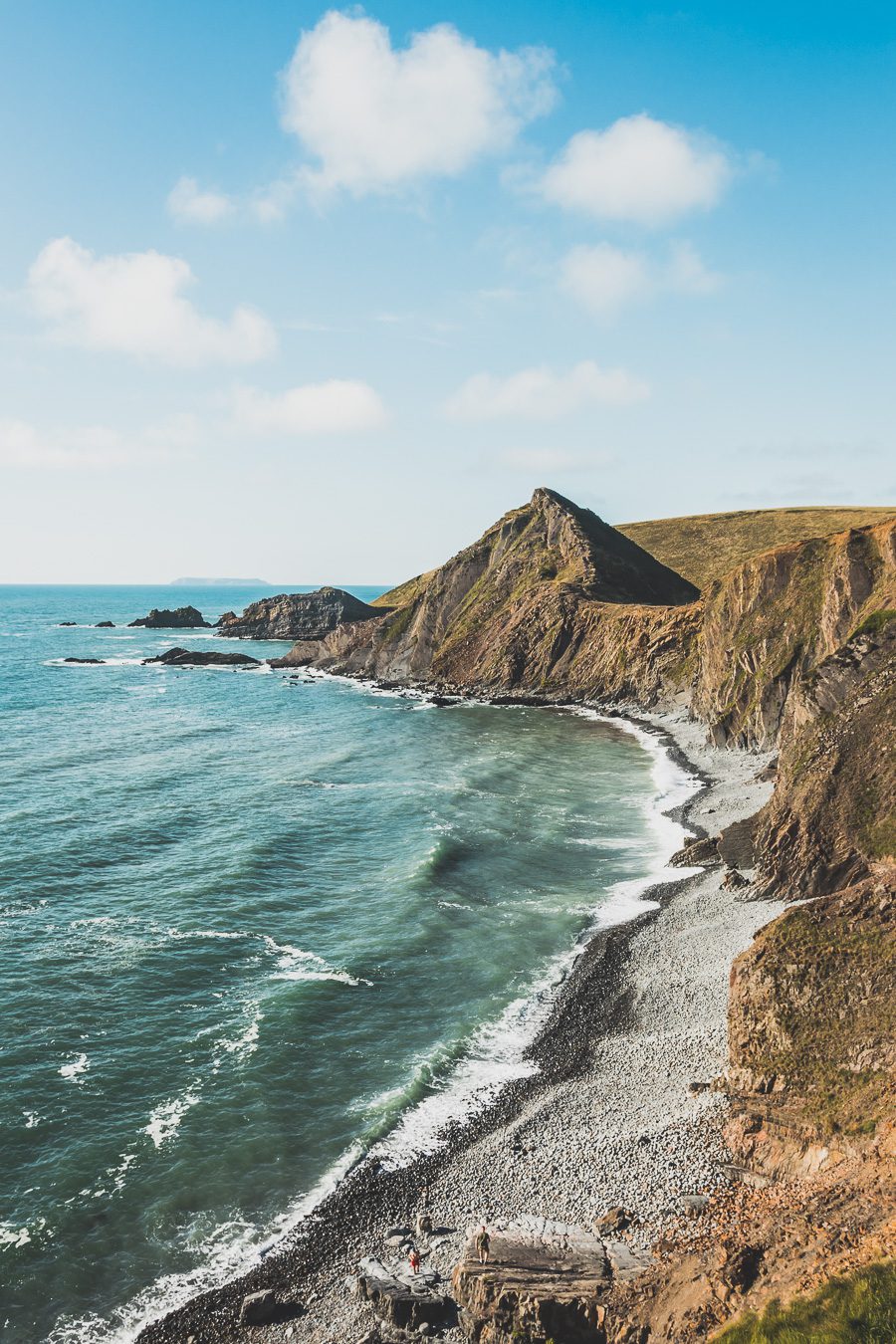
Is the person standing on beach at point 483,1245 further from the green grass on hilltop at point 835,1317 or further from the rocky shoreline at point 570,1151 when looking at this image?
the green grass on hilltop at point 835,1317

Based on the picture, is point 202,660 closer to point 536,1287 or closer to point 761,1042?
point 761,1042

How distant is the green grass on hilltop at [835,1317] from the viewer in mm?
14461

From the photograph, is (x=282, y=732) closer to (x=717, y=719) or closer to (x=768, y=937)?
(x=717, y=719)

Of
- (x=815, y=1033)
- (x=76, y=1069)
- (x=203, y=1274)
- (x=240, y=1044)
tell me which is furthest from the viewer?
(x=240, y=1044)

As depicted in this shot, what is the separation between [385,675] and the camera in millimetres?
146500

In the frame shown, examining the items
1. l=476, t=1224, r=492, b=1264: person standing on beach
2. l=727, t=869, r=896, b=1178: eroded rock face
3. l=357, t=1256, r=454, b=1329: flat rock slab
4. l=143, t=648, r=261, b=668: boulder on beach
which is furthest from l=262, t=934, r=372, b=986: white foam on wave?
l=143, t=648, r=261, b=668: boulder on beach

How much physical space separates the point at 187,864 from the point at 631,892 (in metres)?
30.1

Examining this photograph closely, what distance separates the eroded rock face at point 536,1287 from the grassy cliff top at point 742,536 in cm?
Result: 15520

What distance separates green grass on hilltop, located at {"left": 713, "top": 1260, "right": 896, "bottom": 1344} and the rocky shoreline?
6827 millimetres

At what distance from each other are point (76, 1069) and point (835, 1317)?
2925cm

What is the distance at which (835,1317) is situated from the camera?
14898 mm

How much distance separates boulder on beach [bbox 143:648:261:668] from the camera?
537ft

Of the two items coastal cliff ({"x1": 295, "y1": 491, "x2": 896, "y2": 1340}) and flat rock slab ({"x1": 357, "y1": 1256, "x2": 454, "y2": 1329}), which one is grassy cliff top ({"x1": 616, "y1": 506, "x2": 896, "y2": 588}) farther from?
flat rock slab ({"x1": 357, "y1": 1256, "x2": 454, "y2": 1329})

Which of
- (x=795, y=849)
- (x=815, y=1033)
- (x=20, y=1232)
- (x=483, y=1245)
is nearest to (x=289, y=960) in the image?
(x=20, y=1232)
